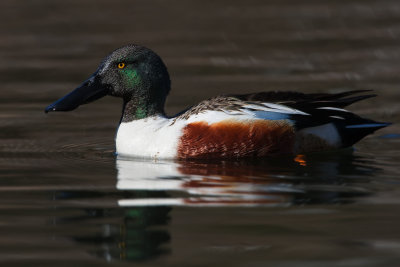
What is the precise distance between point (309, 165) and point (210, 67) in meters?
4.75

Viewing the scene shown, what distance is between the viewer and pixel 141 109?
762 cm

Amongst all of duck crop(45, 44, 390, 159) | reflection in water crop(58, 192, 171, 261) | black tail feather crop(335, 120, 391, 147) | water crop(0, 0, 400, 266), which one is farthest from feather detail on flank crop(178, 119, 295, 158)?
reflection in water crop(58, 192, 171, 261)

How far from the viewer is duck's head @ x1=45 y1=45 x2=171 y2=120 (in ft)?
25.0

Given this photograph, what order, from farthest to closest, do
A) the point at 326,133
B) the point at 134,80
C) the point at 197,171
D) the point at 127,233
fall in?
the point at 134,80 → the point at 326,133 → the point at 197,171 → the point at 127,233

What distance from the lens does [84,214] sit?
5.56 meters

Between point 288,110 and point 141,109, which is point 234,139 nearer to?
point 288,110

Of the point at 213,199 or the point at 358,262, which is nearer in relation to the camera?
the point at 358,262

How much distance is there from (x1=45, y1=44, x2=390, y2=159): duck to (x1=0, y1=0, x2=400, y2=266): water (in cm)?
14

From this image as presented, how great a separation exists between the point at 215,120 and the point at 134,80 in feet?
2.91

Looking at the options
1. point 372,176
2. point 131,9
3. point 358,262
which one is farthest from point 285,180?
point 131,9

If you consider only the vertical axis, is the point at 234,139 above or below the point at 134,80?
below

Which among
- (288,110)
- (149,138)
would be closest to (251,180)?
(288,110)

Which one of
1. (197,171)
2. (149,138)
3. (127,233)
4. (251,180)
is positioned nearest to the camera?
(127,233)

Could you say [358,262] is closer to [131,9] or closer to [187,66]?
[187,66]
